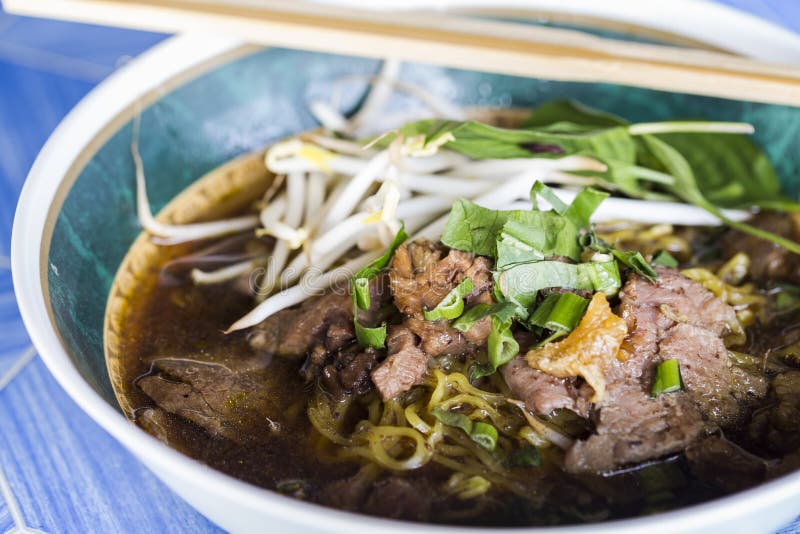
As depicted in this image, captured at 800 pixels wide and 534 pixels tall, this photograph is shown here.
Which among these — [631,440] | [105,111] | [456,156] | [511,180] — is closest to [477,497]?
[631,440]

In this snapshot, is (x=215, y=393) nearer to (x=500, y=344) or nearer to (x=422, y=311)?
(x=422, y=311)

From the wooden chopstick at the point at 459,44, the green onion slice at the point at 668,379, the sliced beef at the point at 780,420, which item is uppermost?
the wooden chopstick at the point at 459,44

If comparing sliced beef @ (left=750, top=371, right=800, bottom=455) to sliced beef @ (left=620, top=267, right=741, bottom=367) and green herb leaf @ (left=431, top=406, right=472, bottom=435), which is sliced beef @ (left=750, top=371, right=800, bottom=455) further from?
green herb leaf @ (left=431, top=406, right=472, bottom=435)

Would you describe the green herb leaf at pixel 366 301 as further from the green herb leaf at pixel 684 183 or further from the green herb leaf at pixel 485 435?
the green herb leaf at pixel 684 183

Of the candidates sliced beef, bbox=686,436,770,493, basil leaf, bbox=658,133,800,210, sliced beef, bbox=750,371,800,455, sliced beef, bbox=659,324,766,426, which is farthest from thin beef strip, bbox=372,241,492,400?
basil leaf, bbox=658,133,800,210

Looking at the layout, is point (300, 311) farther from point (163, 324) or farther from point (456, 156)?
point (456, 156)

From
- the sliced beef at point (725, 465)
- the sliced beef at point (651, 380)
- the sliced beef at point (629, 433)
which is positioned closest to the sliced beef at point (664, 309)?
the sliced beef at point (651, 380)
